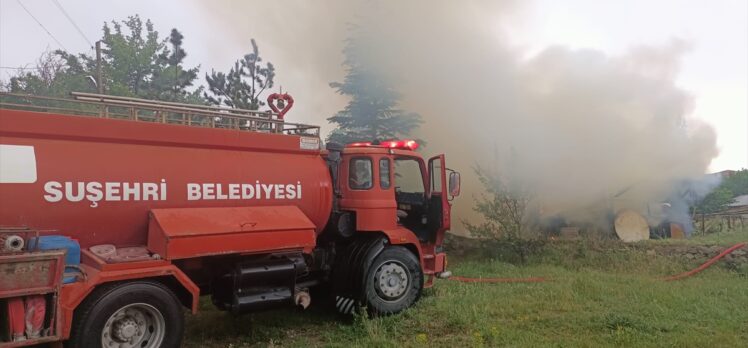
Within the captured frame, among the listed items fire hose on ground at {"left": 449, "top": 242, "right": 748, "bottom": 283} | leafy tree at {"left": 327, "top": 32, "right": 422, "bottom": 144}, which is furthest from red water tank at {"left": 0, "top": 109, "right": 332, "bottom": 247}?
leafy tree at {"left": 327, "top": 32, "right": 422, "bottom": 144}

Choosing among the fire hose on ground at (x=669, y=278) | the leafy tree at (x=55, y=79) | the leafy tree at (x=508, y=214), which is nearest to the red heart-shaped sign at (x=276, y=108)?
the fire hose on ground at (x=669, y=278)

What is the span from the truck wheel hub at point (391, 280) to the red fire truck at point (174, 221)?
0.02 metres

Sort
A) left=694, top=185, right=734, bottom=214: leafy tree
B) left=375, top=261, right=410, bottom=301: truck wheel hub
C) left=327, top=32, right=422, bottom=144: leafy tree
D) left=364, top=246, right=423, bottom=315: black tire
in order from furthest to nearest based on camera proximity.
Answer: left=694, top=185, right=734, bottom=214: leafy tree, left=327, top=32, right=422, bottom=144: leafy tree, left=375, top=261, right=410, bottom=301: truck wheel hub, left=364, top=246, right=423, bottom=315: black tire

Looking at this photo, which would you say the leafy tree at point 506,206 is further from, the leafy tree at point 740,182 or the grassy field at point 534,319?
the leafy tree at point 740,182

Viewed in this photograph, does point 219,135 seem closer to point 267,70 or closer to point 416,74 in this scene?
point 416,74

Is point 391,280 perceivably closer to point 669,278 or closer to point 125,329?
point 125,329

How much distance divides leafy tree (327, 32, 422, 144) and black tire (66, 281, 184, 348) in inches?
352

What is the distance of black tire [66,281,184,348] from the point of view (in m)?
4.27

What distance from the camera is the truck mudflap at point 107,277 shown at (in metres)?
4.18

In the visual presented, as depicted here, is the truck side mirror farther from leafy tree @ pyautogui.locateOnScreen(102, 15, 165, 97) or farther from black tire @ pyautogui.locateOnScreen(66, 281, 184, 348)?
leafy tree @ pyautogui.locateOnScreen(102, 15, 165, 97)

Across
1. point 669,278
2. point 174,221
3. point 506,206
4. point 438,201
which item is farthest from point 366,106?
point 174,221

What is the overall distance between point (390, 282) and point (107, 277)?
11.7 feet

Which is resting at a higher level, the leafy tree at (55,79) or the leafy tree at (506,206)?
the leafy tree at (55,79)

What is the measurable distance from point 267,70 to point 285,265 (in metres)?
17.8
